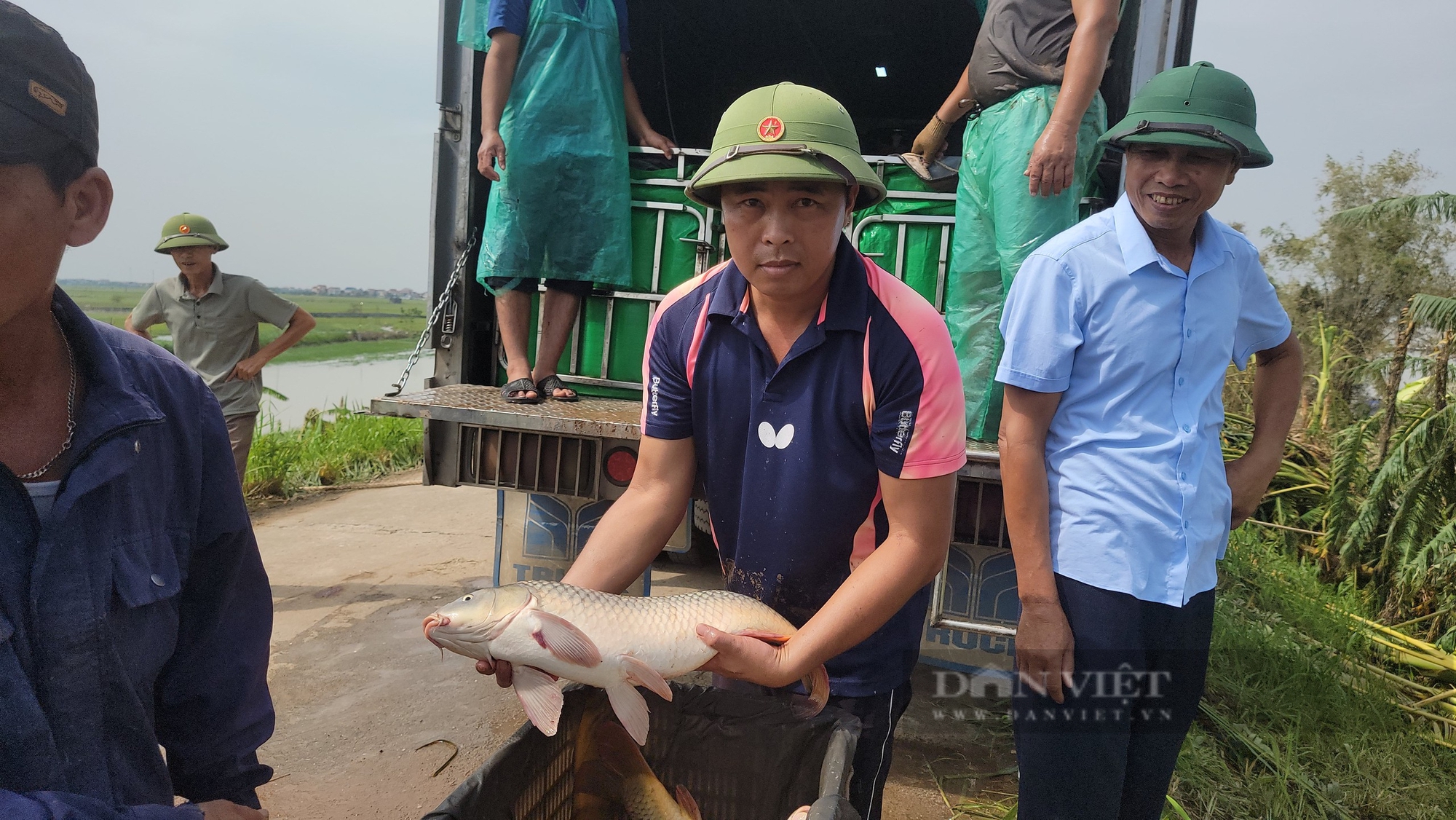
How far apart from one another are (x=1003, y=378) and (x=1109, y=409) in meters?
0.23

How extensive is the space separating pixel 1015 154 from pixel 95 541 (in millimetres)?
2496

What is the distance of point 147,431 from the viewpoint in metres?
Answer: 1.12

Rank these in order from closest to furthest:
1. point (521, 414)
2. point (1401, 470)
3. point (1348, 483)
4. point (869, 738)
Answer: point (869, 738) → point (521, 414) → point (1401, 470) → point (1348, 483)

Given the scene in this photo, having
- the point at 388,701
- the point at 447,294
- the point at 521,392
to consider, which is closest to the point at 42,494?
the point at 521,392

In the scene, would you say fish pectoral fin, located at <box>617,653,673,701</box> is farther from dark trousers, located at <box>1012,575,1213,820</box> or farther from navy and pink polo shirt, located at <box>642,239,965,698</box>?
dark trousers, located at <box>1012,575,1213,820</box>

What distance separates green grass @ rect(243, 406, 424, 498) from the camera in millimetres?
7094

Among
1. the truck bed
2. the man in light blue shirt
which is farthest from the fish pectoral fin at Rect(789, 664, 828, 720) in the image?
the truck bed

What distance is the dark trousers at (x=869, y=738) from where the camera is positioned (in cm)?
177

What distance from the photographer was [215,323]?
4.74 meters

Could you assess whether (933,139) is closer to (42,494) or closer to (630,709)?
(630,709)

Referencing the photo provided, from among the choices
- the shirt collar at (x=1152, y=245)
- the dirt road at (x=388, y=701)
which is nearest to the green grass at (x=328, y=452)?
the dirt road at (x=388, y=701)

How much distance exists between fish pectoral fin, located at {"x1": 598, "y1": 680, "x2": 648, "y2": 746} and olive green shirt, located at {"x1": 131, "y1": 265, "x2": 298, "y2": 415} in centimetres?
409

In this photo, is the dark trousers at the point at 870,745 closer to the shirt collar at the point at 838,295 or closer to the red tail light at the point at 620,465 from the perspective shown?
the shirt collar at the point at 838,295

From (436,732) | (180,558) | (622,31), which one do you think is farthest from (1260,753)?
(622,31)
